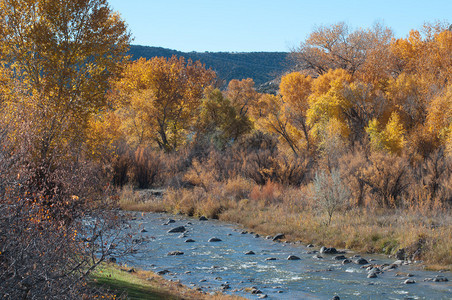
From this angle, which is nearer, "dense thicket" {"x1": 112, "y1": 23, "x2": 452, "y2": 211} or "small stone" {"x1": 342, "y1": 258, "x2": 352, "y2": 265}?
"small stone" {"x1": 342, "y1": 258, "x2": 352, "y2": 265}

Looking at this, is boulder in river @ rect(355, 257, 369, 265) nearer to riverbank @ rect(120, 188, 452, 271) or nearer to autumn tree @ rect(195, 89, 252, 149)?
riverbank @ rect(120, 188, 452, 271)

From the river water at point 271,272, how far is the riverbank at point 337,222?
76cm

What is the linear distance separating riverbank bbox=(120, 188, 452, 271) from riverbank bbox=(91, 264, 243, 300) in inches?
249

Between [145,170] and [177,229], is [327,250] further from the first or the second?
[145,170]

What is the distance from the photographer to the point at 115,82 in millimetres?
19516

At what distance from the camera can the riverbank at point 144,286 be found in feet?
27.4

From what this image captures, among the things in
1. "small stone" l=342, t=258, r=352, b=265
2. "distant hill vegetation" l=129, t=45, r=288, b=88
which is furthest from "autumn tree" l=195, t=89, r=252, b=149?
"distant hill vegetation" l=129, t=45, r=288, b=88

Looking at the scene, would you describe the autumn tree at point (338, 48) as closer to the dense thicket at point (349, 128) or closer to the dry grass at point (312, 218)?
the dense thicket at point (349, 128)

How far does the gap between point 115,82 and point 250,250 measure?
9755mm

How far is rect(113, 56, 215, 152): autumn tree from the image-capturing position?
39.1 metres

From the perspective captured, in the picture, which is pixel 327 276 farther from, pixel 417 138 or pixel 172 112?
pixel 172 112

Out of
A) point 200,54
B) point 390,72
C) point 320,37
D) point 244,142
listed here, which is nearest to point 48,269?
point 244,142

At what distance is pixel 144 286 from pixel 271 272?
398cm

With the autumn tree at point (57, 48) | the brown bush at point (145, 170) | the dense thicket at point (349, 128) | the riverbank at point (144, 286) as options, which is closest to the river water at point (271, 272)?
the riverbank at point (144, 286)
